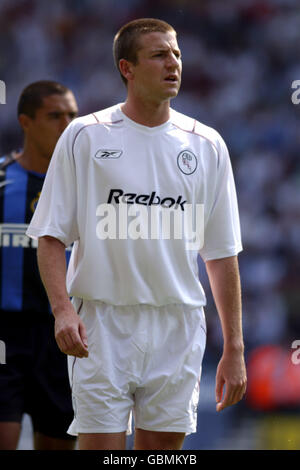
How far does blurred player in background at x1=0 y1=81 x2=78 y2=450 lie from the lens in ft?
12.0

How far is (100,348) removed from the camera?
105 inches

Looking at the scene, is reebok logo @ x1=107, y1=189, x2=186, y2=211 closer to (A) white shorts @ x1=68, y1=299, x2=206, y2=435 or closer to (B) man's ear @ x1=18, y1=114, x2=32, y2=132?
(A) white shorts @ x1=68, y1=299, x2=206, y2=435

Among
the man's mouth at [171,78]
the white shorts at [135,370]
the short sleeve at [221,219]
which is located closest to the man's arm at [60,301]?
the white shorts at [135,370]

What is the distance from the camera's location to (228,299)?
280 centimetres

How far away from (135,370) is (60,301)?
346 mm

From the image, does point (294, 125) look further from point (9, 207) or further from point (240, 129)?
point (9, 207)

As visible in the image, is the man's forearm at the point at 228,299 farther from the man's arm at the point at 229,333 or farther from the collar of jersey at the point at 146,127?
the collar of jersey at the point at 146,127

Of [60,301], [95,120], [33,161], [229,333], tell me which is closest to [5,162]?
[33,161]

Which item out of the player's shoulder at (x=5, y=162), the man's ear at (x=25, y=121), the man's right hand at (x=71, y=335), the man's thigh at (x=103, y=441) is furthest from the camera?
the man's ear at (x=25, y=121)

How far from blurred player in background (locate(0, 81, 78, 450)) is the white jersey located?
3.11 feet

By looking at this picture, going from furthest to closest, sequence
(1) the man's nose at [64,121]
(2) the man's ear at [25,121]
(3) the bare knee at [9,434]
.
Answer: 1. (2) the man's ear at [25,121]
2. (1) the man's nose at [64,121]
3. (3) the bare knee at [9,434]

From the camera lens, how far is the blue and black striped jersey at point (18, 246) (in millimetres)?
3666

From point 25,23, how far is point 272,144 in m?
2.11

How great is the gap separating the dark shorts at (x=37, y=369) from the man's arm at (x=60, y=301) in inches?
42.8
